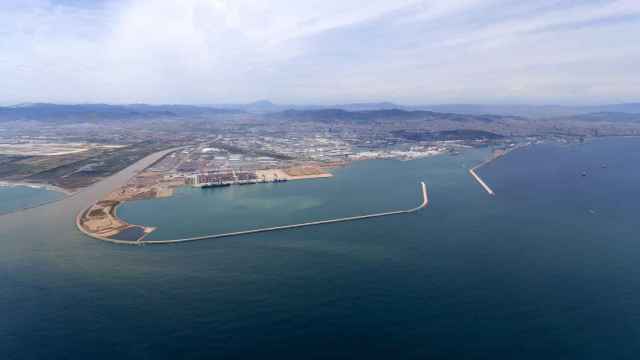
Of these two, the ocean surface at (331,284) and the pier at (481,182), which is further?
the pier at (481,182)

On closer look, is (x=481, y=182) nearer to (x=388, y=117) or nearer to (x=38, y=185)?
(x=38, y=185)

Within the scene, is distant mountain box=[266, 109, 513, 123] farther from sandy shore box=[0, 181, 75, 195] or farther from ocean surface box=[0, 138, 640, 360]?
ocean surface box=[0, 138, 640, 360]

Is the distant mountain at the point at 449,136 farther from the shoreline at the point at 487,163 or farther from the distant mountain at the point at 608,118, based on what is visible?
the distant mountain at the point at 608,118

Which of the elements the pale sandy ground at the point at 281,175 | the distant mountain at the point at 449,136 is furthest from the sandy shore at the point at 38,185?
the distant mountain at the point at 449,136

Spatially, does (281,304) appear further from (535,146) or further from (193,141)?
(535,146)

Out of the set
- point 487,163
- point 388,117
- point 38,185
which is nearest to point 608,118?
point 388,117

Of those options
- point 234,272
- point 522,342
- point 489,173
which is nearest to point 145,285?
point 234,272

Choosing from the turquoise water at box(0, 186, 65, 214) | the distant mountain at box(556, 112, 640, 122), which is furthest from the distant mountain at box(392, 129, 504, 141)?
the distant mountain at box(556, 112, 640, 122)
